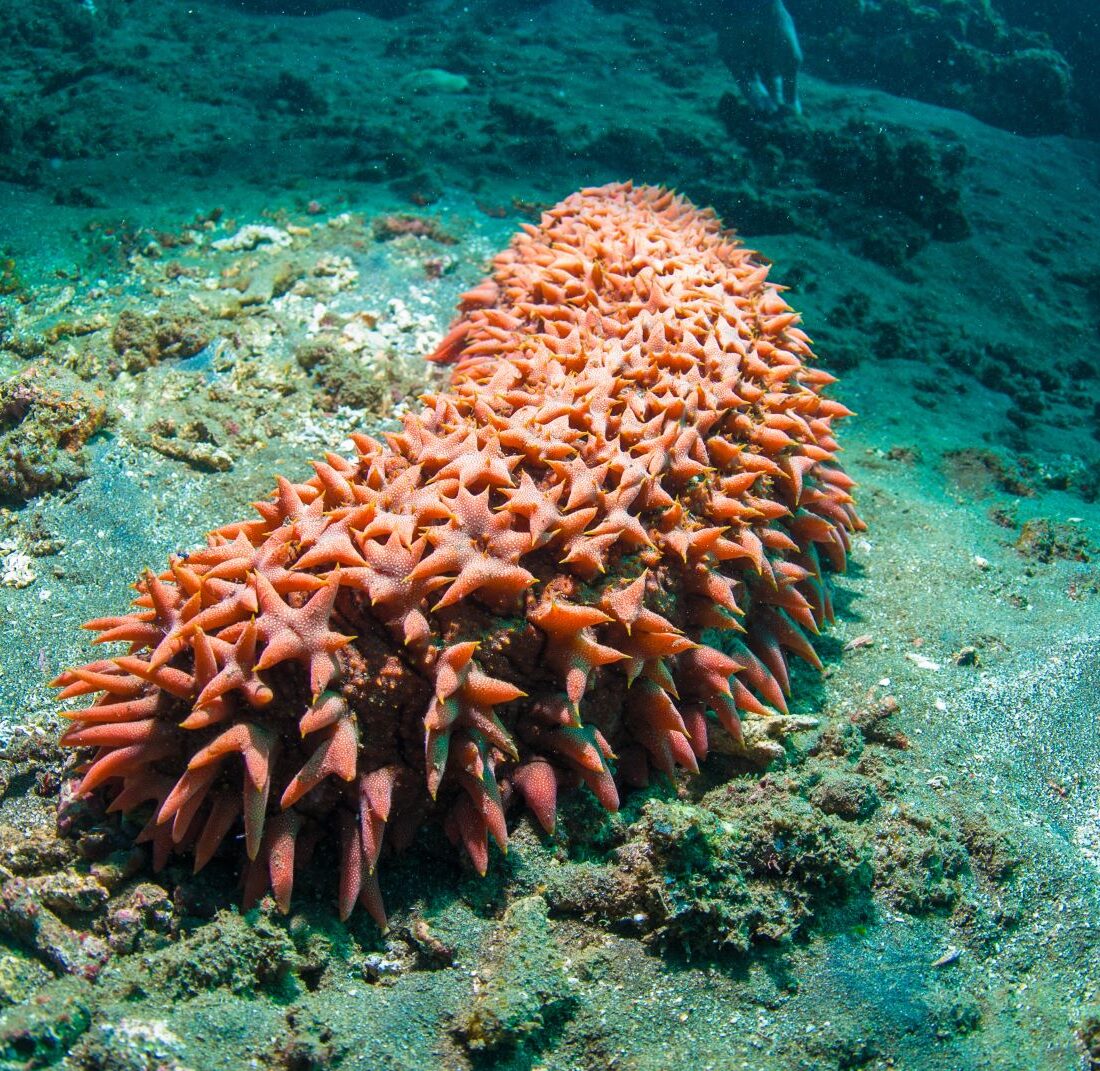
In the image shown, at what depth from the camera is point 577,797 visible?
107 inches

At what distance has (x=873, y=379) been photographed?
648 centimetres

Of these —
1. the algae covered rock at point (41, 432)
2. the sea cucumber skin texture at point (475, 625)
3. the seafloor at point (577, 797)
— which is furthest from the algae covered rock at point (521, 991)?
the algae covered rock at point (41, 432)

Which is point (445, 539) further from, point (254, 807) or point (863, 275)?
point (863, 275)

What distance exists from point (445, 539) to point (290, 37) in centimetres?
1530

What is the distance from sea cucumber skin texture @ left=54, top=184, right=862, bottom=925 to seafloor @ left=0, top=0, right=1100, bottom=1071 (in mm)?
266

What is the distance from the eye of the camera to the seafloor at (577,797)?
228 cm

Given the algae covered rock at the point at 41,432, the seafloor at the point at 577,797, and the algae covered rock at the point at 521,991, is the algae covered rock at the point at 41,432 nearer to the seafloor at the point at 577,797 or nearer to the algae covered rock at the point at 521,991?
the seafloor at the point at 577,797

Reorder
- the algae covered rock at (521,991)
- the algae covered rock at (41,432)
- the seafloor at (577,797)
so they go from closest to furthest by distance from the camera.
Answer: the algae covered rock at (521,991), the seafloor at (577,797), the algae covered rock at (41,432)

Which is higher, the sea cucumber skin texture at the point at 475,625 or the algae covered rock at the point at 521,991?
the sea cucumber skin texture at the point at 475,625

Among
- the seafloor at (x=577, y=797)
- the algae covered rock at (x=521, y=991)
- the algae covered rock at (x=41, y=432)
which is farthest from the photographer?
the algae covered rock at (x=41, y=432)

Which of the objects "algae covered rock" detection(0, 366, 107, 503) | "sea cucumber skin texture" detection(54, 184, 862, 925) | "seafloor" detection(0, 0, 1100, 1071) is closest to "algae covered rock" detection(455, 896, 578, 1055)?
"seafloor" detection(0, 0, 1100, 1071)

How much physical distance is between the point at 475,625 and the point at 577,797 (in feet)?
2.55

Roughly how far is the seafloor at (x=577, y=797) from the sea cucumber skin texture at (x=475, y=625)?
27cm

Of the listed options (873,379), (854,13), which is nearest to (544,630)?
(873,379)
